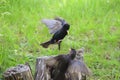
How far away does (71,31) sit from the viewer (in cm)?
532

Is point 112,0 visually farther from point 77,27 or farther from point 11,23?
point 11,23

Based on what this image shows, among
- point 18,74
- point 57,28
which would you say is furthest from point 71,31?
point 18,74

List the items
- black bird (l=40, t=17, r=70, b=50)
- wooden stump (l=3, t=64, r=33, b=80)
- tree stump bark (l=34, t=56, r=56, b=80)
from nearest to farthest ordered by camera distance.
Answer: wooden stump (l=3, t=64, r=33, b=80) → tree stump bark (l=34, t=56, r=56, b=80) → black bird (l=40, t=17, r=70, b=50)

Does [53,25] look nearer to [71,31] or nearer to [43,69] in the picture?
[71,31]

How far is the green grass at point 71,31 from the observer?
448cm

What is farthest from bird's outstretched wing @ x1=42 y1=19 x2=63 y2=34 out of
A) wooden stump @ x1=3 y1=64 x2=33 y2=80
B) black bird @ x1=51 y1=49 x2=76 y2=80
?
wooden stump @ x1=3 y1=64 x2=33 y2=80

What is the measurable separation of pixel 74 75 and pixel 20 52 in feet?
4.69

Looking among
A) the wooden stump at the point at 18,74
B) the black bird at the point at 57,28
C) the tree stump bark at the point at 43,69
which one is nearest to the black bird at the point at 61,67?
the tree stump bark at the point at 43,69

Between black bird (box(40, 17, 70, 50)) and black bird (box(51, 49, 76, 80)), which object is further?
black bird (box(40, 17, 70, 50))

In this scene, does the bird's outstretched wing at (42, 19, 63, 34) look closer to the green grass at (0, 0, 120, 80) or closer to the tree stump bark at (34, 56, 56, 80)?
the green grass at (0, 0, 120, 80)

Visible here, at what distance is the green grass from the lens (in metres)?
4.48

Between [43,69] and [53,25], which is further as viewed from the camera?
[53,25]

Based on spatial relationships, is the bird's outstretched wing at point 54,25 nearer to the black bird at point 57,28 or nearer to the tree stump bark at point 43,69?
the black bird at point 57,28

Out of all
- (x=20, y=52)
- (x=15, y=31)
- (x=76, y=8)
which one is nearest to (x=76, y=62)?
(x=20, y=52)
